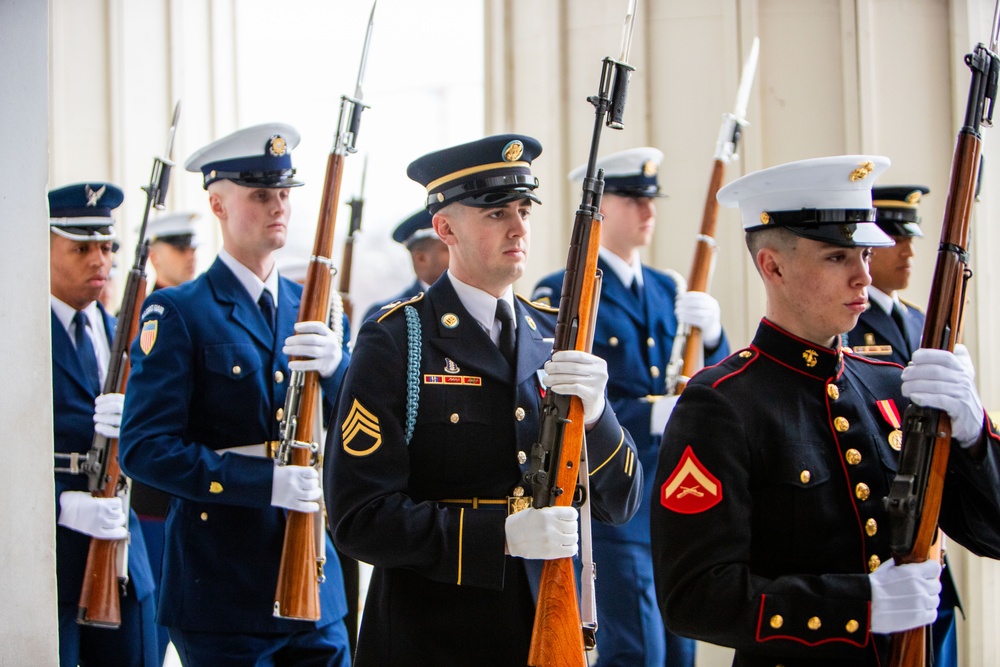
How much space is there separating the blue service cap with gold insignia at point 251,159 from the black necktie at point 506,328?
1.25 m

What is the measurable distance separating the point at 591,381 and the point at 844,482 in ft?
1.87

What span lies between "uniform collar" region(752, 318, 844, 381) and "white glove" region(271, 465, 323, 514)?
1506mm

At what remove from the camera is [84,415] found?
425 centimetres

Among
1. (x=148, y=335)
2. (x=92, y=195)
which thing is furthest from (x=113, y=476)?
(x=92, y=195)

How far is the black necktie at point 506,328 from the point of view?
9.28 ft

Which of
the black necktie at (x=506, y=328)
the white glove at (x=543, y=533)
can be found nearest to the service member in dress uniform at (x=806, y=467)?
the white glove at (x=543, y=533)

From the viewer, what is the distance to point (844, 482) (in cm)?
236

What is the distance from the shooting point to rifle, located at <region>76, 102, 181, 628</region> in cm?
385

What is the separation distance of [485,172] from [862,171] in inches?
34.1

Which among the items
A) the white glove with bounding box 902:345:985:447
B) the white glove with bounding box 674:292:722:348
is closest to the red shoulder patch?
the white glove with bounding box 902:345:985:447

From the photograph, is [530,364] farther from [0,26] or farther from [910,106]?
[910,106]

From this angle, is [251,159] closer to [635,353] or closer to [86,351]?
[86,351]

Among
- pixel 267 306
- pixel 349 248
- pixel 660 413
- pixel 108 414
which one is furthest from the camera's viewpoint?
pixel 349 248

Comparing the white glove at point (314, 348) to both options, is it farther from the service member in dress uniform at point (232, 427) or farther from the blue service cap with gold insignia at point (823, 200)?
the blue service cap with gold insignia at point (823, 200)
